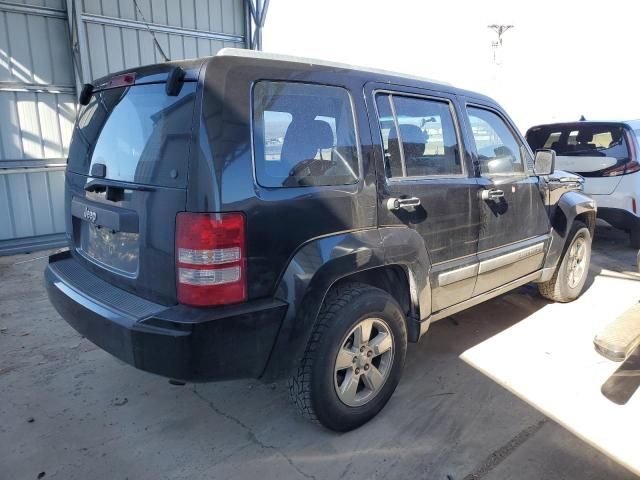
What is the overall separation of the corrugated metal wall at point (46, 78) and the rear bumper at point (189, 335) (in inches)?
209

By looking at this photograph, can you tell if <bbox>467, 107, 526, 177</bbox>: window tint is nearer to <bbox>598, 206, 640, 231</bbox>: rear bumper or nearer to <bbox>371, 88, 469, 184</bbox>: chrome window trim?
<bbox>371, 88, 469, 184</bbox>: chrome window trim

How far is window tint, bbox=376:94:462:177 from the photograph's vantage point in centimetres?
283

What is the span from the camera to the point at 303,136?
7.93 ft

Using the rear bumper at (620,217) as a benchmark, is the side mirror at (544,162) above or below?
above

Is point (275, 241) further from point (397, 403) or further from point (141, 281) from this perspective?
point (397, 403)

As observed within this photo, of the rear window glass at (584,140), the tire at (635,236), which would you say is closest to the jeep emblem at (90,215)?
the rear window glass at (584,140)

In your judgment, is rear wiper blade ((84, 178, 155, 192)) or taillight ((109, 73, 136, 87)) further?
taillight ((109, 73, 136, 87))

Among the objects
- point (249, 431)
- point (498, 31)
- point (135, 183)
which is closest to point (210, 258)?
point (135, 183)

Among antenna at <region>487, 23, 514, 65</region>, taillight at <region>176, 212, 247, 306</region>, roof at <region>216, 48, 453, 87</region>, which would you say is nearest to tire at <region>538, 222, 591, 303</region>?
roof at <region>216, 48, 453, 87</region>

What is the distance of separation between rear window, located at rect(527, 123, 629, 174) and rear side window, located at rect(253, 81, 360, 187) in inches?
212

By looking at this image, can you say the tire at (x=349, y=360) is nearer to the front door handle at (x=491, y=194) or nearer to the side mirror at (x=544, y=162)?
the front door handle at (x=491, y=194)

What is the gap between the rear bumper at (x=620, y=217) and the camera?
6.43 metres

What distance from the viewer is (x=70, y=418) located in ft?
9.30

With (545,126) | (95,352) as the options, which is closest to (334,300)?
(95,352)
